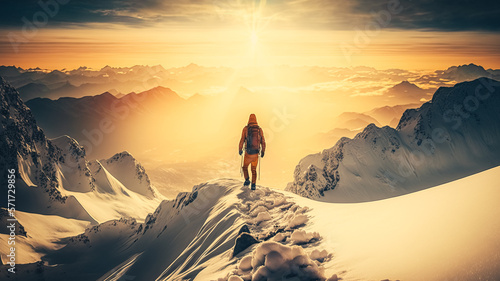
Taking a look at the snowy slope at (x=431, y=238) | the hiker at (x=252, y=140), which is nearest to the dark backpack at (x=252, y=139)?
the hiker at (x=252, y=140)

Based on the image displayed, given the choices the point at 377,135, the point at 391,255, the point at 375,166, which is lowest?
the point at 391,255

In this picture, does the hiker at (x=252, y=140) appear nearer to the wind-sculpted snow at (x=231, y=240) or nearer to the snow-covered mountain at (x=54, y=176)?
the wind-sculpted snow at (x=231, y=240)

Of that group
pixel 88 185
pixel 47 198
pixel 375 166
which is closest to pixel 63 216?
pixel 47 198

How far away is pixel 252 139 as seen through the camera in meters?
20.2

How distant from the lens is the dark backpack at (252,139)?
20.1 meters

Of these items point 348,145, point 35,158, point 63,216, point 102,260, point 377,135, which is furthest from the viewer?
point 377,135

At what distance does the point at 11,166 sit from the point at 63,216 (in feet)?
119

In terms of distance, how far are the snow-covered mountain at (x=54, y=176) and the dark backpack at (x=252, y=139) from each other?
12879 cm

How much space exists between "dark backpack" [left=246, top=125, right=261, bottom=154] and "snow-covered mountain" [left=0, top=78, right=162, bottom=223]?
129m

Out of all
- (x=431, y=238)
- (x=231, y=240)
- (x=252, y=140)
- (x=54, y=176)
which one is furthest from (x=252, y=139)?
(x=54, y=176)

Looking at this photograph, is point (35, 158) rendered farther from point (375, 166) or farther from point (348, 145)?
point (375, 166)

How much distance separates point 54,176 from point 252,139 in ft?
506

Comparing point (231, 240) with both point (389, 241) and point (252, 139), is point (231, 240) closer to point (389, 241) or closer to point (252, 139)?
point (252, 139)

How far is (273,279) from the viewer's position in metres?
7.15
